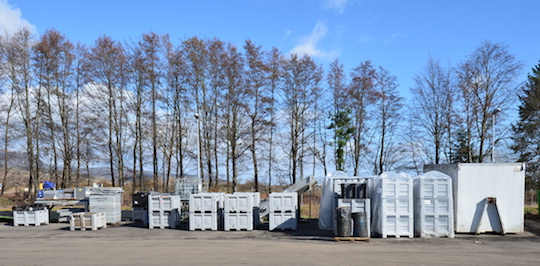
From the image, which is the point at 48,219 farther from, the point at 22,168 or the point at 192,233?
the point at 22,168

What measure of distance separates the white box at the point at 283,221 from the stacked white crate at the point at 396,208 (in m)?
4.03

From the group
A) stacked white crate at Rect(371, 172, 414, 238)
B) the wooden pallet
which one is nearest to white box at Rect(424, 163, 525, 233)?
stacked white crate at Rect(371, 172, 414, 238)

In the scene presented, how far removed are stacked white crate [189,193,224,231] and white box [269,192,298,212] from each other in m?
2.68

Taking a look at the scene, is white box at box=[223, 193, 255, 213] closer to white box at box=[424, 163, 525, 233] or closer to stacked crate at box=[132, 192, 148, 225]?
stacked crate at box=[132, 192, 148, 225]

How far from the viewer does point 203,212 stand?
1845cm

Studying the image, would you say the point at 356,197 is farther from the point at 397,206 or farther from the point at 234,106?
the point at 234,106

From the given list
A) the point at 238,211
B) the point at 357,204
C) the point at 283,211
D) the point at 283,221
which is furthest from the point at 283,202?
the point at 357,204

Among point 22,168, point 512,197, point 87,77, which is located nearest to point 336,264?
point 512,197

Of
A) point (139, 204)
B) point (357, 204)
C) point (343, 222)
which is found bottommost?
point (139, 204)

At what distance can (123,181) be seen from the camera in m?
37.9

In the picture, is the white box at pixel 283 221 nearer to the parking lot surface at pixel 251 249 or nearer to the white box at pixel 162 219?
the parking lot surface at pixel 251 249

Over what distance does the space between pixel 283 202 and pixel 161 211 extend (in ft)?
19.5

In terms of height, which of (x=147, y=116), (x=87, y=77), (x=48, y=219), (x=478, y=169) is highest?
(x=87, y=77)

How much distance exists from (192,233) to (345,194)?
6957 mm
